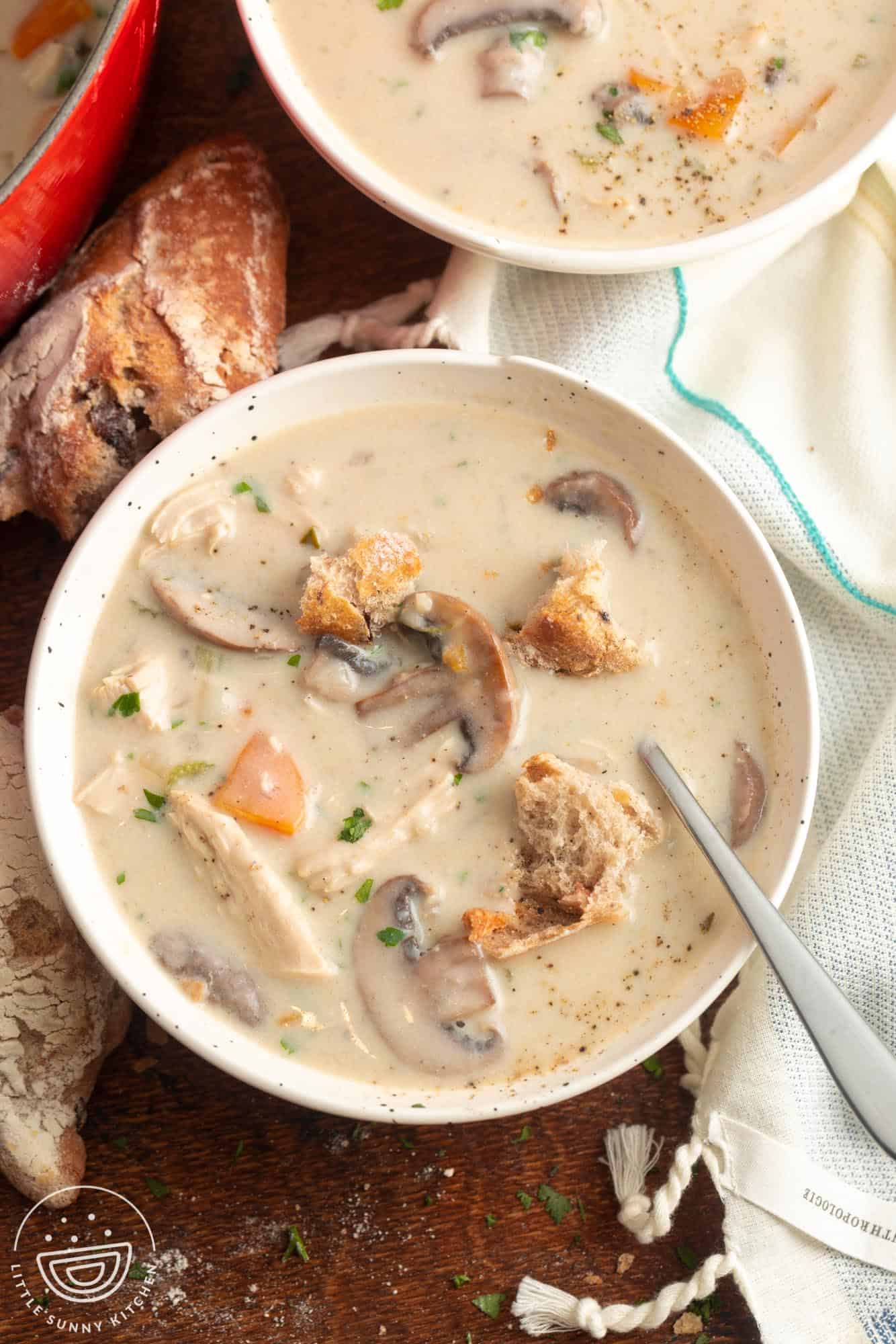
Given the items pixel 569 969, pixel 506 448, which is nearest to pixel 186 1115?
pixel 569 969

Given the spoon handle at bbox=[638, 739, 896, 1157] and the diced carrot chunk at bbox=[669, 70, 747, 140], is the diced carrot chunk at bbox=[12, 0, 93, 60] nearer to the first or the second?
the diced carrot chunk at bbox=[669, 70, 747, 140]

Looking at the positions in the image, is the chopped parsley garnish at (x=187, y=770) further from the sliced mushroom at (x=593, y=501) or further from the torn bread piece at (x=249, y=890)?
the sliced mushroom at (x=593, y=501)

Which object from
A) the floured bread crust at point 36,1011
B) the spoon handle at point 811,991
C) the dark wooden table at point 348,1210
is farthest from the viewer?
the dark wooden table at point 348,1210

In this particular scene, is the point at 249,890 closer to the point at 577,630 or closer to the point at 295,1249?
the point at 577,630

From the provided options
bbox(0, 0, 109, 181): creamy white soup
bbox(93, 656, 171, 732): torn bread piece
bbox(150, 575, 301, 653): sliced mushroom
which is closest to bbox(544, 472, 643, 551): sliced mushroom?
bbox(150, 575, 301, 653): sliced mushroom

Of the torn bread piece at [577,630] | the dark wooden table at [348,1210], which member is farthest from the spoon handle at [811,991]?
the dark wooden table at [348,1210]

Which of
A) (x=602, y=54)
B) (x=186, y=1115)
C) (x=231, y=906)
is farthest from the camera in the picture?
(x=186, y=1115)

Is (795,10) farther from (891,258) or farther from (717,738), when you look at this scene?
(717,738)
